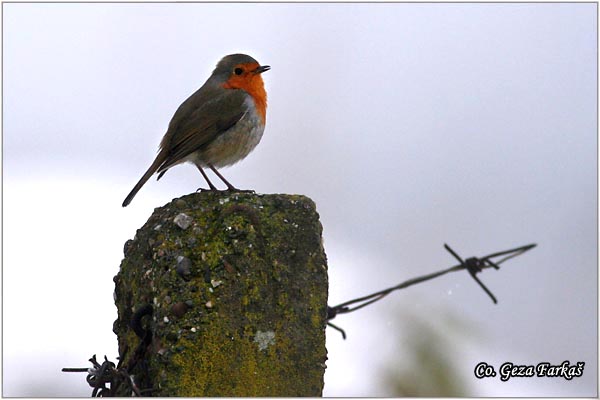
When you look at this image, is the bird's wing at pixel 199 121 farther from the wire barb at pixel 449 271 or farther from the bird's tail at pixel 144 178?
the wire barb at pixel 449 271

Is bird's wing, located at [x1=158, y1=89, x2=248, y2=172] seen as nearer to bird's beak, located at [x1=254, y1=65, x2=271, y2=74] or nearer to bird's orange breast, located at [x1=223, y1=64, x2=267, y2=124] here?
bird's orange breast, located at [x1=223, y1=64, x2=267, y2=124]

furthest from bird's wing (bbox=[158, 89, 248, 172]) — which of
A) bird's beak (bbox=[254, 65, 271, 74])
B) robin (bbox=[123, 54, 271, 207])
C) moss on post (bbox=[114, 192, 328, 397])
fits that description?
moss on post (bbox=[114, 192, 328, 397])

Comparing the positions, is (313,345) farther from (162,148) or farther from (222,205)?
(162,148)

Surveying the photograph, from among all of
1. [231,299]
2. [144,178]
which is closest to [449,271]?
[231,299]

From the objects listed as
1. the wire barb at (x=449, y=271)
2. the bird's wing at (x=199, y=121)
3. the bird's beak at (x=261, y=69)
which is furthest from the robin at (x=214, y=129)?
the wire barb at (x=449, y=271)

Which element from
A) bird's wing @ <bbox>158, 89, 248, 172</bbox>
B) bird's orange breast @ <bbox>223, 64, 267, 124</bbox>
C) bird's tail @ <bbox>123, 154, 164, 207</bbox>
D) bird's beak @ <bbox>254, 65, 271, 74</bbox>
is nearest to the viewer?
bird's tail @ <bbox>123, 154, 164, 207</bbox>

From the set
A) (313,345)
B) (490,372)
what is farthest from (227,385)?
(490,372)
